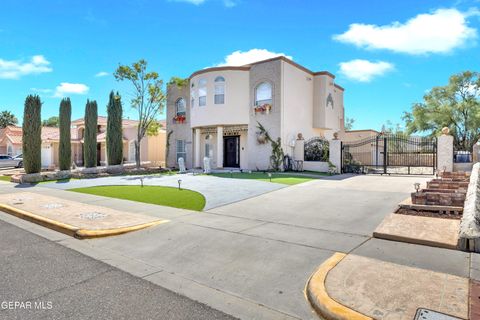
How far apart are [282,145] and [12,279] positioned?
16811 mm

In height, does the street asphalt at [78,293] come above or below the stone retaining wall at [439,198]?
below

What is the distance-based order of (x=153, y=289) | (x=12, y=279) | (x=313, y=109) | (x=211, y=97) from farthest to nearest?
1. (x=313, y=109)
2. (x=211, y=97)
3. (x=12, y=279)
4. (x=153, y=289)

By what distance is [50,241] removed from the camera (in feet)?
20.9

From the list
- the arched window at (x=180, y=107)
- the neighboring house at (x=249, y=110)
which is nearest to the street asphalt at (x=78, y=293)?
the neighboring house at (x=249, y=110)

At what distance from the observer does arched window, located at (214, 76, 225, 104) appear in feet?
70.5

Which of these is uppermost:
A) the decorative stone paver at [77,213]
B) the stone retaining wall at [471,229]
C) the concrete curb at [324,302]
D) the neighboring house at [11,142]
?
the neighboring house at [11,142]

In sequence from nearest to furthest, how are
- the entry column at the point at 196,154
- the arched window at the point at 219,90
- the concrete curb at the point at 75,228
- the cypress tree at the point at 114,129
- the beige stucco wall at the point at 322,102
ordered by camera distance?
the concrete curb at the point at 75,228 → the arched window at the point at 219,90 → the cypress tree at the point at 114,129 → the beige stucco wall at the point at 322,102 → the entry column at the point at 196,154

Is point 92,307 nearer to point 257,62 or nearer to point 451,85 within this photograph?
point 257,62

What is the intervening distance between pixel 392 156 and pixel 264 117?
1238cm

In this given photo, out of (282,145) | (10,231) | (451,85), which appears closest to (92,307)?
(10,231)

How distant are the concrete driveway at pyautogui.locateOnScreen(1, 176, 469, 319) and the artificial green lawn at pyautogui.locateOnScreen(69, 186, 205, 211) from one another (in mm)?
805

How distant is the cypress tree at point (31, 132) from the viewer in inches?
704

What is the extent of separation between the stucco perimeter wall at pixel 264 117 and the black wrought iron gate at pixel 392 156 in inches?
178

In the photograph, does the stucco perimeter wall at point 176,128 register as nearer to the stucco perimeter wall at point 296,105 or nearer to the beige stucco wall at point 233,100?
the beige stucco wall at point 233,100
